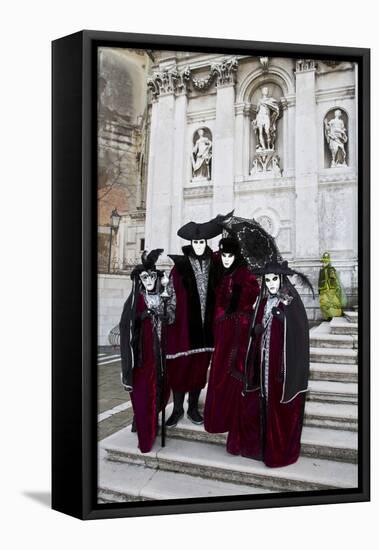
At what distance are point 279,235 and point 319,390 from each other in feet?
3.21

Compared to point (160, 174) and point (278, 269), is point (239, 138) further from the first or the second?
point (278, 269)

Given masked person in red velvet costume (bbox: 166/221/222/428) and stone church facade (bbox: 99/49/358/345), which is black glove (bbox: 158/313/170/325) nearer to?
masked person in red velvet costume (bbox: 166/221/222/428)

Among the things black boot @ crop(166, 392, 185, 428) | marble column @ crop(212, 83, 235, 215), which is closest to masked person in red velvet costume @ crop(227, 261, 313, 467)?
black boot @ crop(166, 392, 185, 428)

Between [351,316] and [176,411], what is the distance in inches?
49.8

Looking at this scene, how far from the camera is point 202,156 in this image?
5.76 metres

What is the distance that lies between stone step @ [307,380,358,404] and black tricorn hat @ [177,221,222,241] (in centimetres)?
109

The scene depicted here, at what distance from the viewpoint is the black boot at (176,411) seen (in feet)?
18.7

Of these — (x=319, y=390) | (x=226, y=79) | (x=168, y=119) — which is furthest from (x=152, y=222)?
(x=319, y=390)

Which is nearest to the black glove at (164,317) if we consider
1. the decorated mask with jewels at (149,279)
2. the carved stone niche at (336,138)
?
the decorated mask with jewels at (149,279)

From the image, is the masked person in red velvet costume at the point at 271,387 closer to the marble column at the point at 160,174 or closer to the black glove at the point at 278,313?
the black glove at the point at 278,313

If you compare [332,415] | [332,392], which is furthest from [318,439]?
[332,392]

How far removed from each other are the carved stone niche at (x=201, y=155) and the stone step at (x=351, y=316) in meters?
1.22

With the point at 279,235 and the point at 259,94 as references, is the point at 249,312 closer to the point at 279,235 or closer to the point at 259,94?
the point at 279,235

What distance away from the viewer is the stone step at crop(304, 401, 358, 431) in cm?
584
